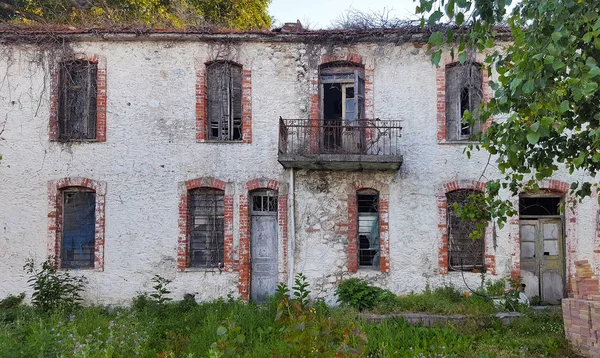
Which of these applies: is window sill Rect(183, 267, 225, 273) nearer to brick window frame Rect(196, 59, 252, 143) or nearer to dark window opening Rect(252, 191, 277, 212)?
dark window opening Rect(252, 191, 277, 212)

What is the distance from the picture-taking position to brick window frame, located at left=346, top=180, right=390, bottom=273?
1082 centimetres

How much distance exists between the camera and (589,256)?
34.7ft

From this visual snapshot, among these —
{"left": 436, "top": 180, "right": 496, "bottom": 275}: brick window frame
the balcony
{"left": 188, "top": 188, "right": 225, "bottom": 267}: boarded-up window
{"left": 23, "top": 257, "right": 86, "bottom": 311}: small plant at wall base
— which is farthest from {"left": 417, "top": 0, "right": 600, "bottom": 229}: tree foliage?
{"left": 23, "top": 257, "right": 86, "bottom": 311}: small plant at wall base

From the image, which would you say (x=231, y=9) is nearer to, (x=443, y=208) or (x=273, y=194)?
(x=273, y=194)

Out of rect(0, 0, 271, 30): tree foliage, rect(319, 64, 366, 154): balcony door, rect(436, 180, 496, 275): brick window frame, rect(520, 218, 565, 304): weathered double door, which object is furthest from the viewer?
rect(0, 0, 271, 30): tree foliage

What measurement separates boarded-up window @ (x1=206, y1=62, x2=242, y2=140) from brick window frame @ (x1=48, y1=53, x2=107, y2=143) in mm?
2569

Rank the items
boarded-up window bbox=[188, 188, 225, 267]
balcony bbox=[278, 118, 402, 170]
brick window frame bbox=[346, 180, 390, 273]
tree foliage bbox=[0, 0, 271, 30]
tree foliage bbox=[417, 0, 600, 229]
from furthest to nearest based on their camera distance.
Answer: tree foliage bbox=[0, 0, 271, 30] < boarded-up window bbox=[188, 188, 225, 267] < brick window frame bbox=[346, 180, 390, 273] < balcony bbox=[278, 118, 402, 170] < tree foliage bbox=[417, 0, 600, 229]

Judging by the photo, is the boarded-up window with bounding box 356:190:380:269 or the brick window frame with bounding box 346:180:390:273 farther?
the boarded-up window with bounding box 356:190:380:269

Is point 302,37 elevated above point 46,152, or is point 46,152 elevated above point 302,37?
point 302,37

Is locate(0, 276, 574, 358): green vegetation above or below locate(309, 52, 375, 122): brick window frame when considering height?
below

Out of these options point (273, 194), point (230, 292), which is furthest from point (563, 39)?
point (230, 292)

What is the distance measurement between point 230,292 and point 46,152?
5682mm

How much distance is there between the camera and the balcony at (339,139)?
416 inches

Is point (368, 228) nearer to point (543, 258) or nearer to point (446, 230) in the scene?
point (446, 230)
